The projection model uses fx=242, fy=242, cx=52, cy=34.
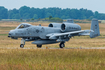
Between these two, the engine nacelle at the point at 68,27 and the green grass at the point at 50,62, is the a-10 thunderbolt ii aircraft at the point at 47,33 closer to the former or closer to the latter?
the engine nacelle at the point at 68,27

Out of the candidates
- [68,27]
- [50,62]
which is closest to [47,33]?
[68,27]

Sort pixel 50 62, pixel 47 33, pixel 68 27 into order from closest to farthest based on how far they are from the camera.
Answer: pixel 50 62, pixel 47 33, pixel 68 27

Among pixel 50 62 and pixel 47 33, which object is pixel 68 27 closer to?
pixel 47 33

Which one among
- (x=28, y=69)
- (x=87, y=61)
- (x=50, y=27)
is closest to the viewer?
(x=28, y=69)

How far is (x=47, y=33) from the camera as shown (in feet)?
98.2

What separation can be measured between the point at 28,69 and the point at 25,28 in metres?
14.1

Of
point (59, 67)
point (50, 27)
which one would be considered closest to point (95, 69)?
point (59, 67)

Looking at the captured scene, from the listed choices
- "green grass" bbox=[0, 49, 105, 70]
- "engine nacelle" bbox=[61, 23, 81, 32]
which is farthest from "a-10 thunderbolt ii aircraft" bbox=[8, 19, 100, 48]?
"green grass" bbox=[0, 49, 105, 70]

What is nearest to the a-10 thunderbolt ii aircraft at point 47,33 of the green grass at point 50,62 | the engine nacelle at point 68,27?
the engine nacelle at point 68,27

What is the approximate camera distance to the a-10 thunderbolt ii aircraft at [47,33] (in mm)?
28170

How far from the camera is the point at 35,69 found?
48.6 ft

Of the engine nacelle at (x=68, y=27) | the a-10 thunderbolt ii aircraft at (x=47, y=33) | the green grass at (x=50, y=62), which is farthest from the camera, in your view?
the engine nacelle at (x=68, y=27)

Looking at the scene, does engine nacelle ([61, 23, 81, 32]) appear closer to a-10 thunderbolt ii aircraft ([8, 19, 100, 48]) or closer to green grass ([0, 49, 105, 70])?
a-10 thunderbolt ii aircraft ([8, 19, 100, 48])

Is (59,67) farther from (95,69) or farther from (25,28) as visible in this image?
(25,28)
